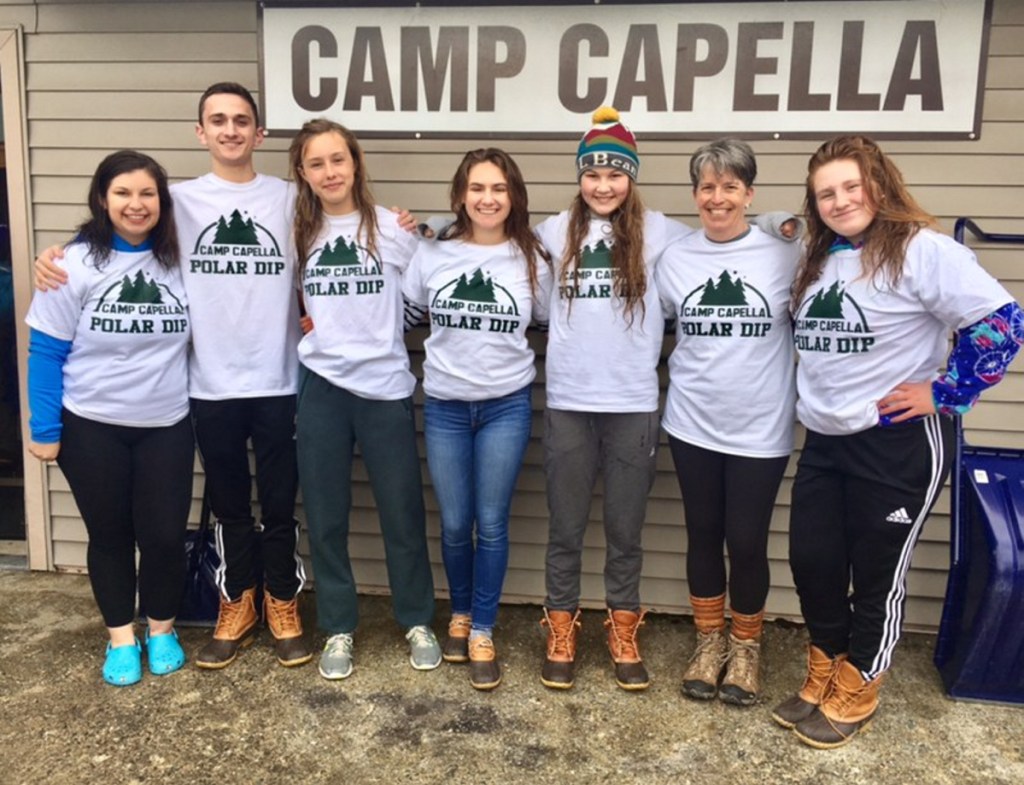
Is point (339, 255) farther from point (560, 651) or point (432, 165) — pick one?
point (560, 651)

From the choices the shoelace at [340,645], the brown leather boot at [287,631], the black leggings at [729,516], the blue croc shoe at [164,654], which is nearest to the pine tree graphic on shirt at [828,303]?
the black leggings at [729,516]

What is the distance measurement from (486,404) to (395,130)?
117 cm

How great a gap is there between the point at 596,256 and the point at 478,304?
1.30 ft

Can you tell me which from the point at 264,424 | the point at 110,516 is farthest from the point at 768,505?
the point at 110,516

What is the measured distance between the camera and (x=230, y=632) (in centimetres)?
284

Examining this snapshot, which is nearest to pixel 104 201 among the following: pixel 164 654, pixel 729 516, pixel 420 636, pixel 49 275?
pixel 49 275

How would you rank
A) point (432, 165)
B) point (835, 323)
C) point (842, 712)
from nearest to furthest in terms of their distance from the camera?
point (835, 323) < point (842, 712) < point (432, 165)

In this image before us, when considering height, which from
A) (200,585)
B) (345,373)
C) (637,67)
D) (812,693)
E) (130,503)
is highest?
(637,67)

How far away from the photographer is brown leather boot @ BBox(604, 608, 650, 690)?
2.69 metres

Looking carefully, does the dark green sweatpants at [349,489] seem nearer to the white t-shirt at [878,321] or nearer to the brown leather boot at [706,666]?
the brown leather boot at [706,666]

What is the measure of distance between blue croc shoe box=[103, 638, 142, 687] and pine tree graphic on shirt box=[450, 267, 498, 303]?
158 cm

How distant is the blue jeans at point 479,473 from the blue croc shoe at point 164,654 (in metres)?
0.96

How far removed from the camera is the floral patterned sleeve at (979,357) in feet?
7.04

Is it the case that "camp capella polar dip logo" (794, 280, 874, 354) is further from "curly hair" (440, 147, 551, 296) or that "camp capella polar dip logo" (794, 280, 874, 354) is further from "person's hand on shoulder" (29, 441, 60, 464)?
"person's hand on shoulder" (29, 441, 60, 464)
